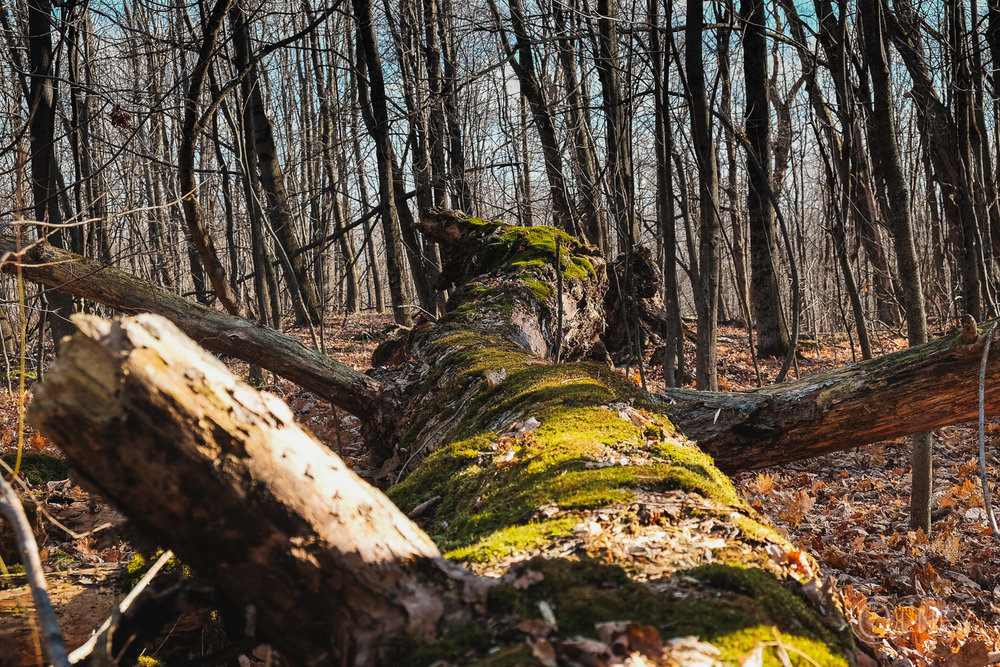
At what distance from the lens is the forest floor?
7.35ft

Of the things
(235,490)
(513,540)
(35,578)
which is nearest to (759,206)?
(513,540)

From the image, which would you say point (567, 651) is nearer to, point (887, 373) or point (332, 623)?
point (332, 623)

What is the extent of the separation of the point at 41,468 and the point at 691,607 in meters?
5.03

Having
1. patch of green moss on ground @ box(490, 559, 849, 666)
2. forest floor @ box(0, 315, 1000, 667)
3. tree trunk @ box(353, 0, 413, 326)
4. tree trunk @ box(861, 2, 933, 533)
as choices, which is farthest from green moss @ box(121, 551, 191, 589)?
tree trunk @ box(353, 0, 413, 326)

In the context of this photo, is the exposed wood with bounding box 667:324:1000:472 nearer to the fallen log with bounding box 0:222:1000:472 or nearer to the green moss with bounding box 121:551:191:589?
the fallen log with bounding box 0:222:1000:472

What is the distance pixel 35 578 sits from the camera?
1125mm

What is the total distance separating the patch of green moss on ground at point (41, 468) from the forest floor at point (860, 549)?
49 millimetres

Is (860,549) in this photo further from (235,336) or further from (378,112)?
(378,112)

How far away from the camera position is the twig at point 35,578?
107 centimetres

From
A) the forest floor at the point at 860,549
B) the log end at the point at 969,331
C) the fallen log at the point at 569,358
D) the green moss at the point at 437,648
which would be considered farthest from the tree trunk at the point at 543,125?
the green moss at the point at 437,648

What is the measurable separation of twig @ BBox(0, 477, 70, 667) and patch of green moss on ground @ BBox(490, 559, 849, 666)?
0.85 meters

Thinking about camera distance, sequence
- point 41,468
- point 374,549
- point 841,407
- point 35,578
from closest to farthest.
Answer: point 35,578
point 374,549
point 841,407
point 41,468

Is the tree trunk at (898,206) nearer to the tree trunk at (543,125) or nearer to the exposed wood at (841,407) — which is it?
the exposed wood at (841,407)

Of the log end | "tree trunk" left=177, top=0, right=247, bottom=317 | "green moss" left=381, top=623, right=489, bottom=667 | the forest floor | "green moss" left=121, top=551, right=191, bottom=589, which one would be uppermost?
"tree trunk" left=177, top=0, right=247, bottom=317
